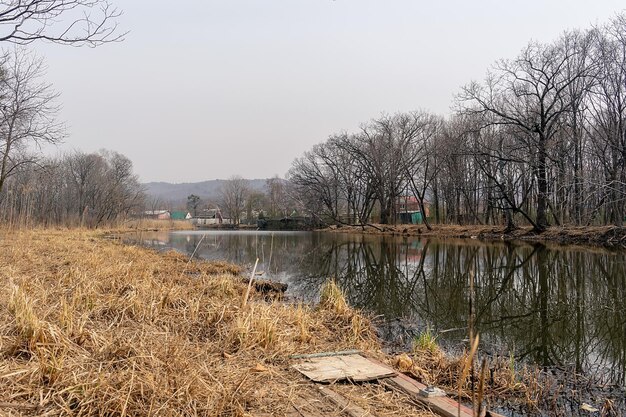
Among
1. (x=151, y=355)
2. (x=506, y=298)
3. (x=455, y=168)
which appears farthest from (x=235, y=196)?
(x=151, y=355)

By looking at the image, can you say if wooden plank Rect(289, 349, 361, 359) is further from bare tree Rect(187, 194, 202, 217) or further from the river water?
bare tree Rect(187, 194, 202, 217)

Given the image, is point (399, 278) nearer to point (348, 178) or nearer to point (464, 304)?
point (464, 304)

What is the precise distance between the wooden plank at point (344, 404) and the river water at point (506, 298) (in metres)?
1.41

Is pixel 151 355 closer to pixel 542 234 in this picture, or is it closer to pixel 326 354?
pixel 326 354

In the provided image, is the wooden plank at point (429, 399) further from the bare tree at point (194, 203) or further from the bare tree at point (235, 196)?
the bare tree at point (194, 203)

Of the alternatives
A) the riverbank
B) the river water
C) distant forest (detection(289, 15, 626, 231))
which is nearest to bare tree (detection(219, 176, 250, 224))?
distant forest (detection(289, 15, 626, 231))

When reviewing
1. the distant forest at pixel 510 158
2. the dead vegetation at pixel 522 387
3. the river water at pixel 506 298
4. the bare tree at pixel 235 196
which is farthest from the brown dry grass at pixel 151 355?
the bare tree at pixel 235 196

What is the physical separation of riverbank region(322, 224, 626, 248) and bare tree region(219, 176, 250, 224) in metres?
46.4

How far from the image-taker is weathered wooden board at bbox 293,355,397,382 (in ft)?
13.5

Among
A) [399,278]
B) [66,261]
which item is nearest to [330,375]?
[66,261]

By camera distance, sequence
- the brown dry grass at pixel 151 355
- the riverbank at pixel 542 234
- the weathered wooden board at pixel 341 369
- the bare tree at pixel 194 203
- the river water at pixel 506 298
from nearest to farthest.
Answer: the brown dry grass at pixel 151 355, the weathered wooden board at pixel 341 369, the river water at pixel 506 298, the riverbank at pixel 542 234, the bare tree at pixel 194 203

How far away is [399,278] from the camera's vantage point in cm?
1370

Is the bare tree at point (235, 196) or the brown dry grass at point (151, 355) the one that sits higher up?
the bare tree at point (235, 196)

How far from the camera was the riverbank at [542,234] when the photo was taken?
73.7 ft
